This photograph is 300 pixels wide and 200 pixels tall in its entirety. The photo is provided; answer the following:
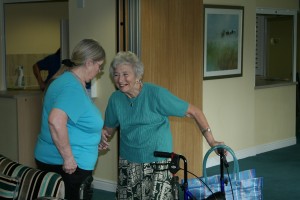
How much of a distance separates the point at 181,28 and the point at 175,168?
9.94 feet

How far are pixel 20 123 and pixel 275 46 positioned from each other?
18.0 feet

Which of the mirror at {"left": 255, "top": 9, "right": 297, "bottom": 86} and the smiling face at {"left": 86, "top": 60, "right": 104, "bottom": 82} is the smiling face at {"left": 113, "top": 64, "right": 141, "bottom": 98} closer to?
the smiling face at {"left": 86, "top": 60, "right": 104, "bottom": 82}

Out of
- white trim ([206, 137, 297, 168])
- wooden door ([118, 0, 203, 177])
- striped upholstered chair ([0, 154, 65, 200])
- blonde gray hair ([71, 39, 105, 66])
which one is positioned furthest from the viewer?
white trim ([206, 137, 297, 168])

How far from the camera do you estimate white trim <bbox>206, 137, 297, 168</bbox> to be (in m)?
6.71

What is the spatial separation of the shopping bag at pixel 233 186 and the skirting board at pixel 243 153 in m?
2.49

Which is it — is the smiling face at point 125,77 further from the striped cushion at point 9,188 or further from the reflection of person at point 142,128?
the striped cushion at point 9,188

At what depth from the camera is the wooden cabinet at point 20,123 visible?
5598mm

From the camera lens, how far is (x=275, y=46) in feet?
31.7

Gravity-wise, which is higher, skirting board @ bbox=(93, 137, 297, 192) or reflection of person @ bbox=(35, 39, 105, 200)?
reflection of person @ bbox=(35, 39, 105, 200)

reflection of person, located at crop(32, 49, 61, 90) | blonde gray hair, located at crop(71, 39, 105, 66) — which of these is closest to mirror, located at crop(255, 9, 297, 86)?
reflection of person, located at crop(32, 49, 61, 90)

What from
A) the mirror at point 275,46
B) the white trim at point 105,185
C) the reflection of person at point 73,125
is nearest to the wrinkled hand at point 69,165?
the reflection of person at point 73,125

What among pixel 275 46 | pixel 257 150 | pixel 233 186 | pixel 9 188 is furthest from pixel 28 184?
pixel 275 46

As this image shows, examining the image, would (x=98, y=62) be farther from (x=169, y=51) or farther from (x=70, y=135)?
(x=169, y=51)

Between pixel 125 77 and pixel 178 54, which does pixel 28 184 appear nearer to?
pixel 125 77
